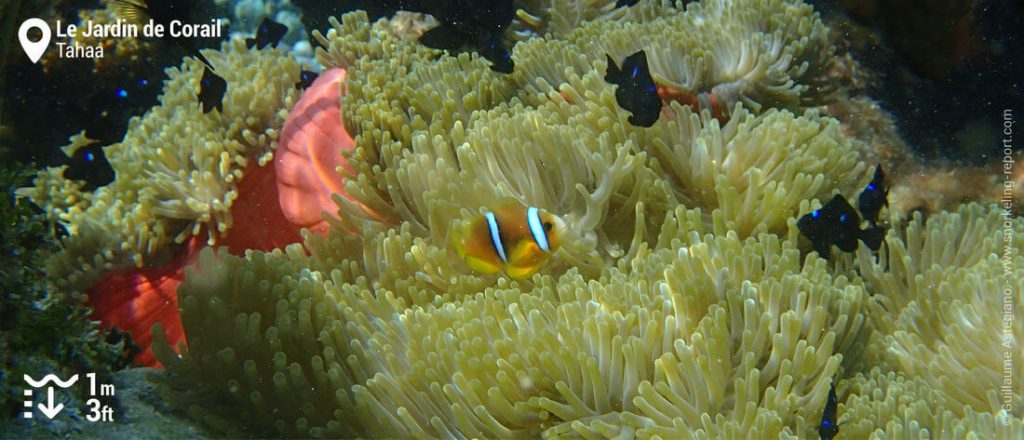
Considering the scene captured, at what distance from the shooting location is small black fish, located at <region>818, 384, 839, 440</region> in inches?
46.3

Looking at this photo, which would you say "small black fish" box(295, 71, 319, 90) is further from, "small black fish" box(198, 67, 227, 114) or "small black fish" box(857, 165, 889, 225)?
"small black fish" box(857, 165, 889, 225)

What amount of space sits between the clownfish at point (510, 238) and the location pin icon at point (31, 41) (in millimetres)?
1387

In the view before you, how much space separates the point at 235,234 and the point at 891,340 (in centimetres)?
209

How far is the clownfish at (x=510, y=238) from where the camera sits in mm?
1443

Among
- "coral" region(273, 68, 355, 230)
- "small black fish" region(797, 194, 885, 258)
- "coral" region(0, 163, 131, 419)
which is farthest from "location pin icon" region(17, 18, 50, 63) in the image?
"small black fish" region(797, 194, 885, 258)

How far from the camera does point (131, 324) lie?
2.28 metres

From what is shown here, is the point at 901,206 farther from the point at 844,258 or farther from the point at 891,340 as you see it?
the point at 891,340

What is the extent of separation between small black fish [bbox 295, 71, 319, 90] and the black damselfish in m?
0.44

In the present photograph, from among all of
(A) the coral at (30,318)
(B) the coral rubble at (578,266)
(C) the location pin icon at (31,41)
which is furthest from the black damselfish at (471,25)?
(A) the coral at (30,318)

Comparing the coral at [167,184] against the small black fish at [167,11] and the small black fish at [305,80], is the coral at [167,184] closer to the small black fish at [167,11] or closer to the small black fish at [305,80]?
the small black fish at [305,80]

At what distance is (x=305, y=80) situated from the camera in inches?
94.8

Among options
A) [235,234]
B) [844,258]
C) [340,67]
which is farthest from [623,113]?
[235,234]

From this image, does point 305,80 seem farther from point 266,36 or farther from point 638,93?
point 638,93

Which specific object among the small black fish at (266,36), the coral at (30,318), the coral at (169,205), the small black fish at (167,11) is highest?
the small black fish at (266,36)
